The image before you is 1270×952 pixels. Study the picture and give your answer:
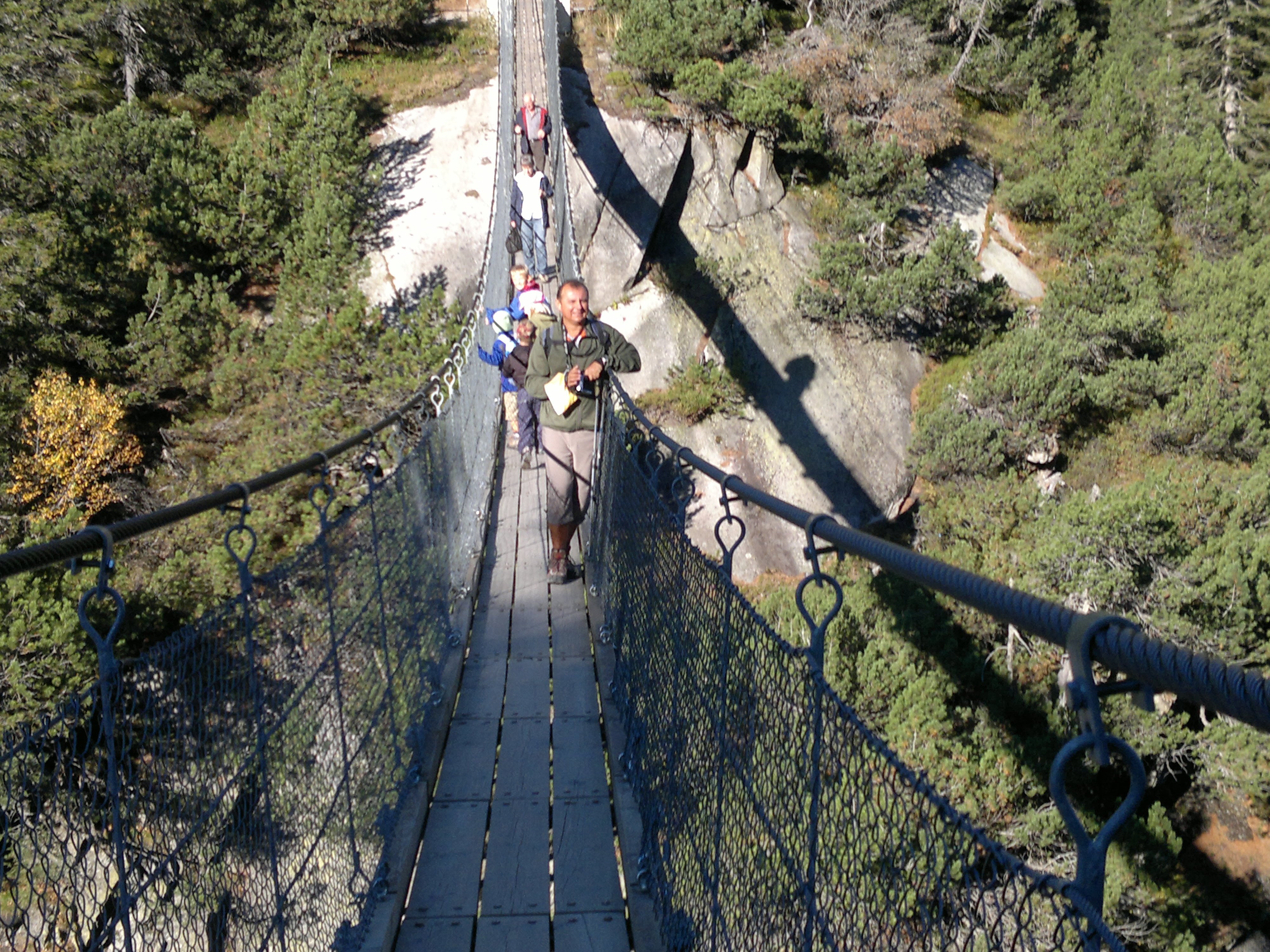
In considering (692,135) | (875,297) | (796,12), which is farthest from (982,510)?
(796,12)

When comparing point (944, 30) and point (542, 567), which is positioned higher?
point (944, 30)

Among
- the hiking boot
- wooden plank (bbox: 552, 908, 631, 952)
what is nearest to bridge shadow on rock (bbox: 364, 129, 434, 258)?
the hiking boot

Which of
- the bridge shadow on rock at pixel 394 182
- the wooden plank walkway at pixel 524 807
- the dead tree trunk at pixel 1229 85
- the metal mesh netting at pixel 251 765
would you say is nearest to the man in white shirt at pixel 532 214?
the bridge shadow on rock at pixel 394 182

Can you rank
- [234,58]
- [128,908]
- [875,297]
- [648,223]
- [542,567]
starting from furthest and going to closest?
[234,58] → [648,223] → [875,297] → [542,567] → [128,908]

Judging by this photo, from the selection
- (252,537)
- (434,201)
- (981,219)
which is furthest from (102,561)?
(981,219)

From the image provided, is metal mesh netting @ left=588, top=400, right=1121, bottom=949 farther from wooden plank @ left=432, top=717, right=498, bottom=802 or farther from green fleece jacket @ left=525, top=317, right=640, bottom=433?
green fleece jacket @ left=525, top=317, right=640, bottom=433

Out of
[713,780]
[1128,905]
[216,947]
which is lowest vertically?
[1128,905]

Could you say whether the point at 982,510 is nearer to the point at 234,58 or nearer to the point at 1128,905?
the point at 1128,905

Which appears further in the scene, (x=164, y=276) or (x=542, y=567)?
(x=164, y=276)
